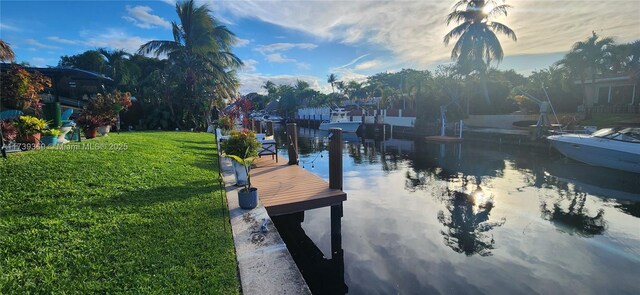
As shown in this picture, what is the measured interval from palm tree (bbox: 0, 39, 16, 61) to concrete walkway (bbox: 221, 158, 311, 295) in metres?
8.72

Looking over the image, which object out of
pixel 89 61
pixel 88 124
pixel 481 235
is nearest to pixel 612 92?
pixel 481 235

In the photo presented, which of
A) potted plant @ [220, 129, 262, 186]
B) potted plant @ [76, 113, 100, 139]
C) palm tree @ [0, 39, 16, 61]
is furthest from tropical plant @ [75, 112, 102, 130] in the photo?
potted plant @ [220, 129, 262, 186]

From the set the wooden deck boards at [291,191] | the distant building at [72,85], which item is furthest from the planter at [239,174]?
the distant building at [72,85]

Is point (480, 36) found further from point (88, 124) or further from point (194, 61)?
point (88, 124)

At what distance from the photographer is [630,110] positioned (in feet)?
72.3

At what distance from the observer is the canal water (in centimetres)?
472

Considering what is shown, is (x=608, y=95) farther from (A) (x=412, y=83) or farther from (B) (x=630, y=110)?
(A) (x=412, y=83)

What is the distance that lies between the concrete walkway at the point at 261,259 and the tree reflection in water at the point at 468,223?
3.91 meters

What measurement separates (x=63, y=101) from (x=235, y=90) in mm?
11404

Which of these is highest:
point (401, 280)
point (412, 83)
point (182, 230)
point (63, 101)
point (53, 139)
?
point (412, 83)

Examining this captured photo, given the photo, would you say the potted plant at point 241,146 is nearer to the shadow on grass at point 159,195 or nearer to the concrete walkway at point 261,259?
the shadow on grass at point 159,195

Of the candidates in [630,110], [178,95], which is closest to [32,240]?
[178,95]

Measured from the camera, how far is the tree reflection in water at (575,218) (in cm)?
659

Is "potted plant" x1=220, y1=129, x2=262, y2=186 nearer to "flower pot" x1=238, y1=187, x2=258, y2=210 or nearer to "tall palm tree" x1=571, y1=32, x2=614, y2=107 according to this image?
"flower pot" x1=238, y1=187, x2=258, y2=210
